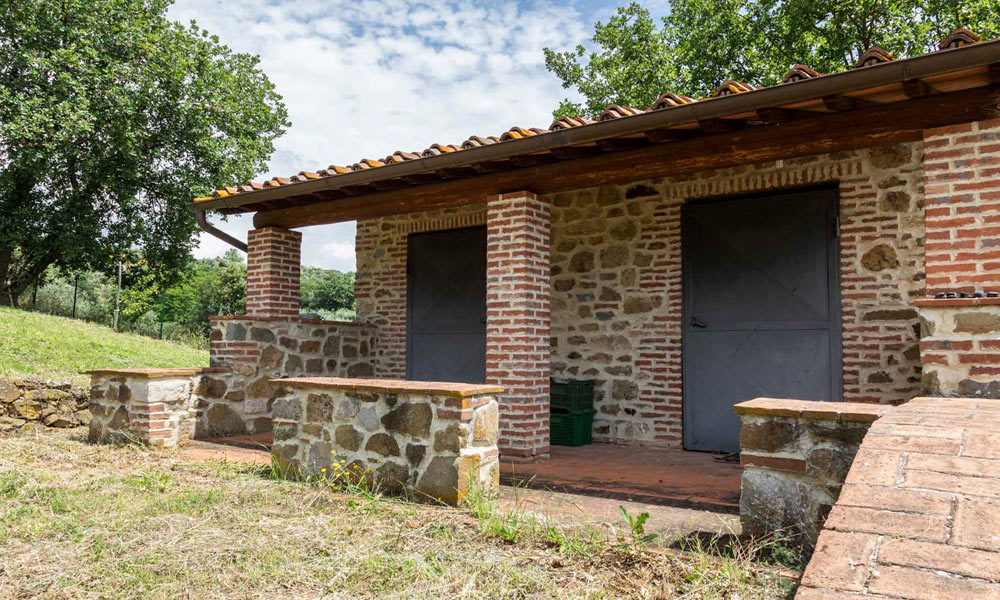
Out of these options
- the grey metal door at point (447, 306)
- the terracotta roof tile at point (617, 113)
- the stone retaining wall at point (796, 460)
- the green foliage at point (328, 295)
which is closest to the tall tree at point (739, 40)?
the grey metal door at point (447, 306)

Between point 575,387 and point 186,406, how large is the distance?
3.97m

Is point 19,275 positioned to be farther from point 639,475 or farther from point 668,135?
point 668,135

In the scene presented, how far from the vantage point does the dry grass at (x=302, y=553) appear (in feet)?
9.37

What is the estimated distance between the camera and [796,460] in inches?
127

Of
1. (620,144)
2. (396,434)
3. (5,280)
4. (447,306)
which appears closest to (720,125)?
(620,144)

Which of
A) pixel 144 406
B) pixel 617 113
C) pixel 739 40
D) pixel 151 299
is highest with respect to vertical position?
pixel 739 40

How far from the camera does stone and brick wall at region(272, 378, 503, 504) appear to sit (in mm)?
4242

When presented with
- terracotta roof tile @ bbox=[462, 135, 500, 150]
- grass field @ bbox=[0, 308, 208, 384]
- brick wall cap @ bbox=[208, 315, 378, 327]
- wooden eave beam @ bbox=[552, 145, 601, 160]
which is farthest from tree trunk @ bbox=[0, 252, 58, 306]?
wooden eave beam @ bbox=[552, 145, 601, 160]

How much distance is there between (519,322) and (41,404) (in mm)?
5890

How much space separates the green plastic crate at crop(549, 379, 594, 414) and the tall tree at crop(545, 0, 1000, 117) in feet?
33.9

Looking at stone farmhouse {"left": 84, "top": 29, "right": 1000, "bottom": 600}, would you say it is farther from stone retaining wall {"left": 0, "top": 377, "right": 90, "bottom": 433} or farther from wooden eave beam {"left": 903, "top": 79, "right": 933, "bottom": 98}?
stone retaining wall {"left": 0, "top": 377, "right": 90, "bottom": 433}

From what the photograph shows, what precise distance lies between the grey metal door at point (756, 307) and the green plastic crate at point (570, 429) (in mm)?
1009

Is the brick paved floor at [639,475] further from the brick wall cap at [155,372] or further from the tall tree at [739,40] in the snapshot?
the tall tree at [739,40]

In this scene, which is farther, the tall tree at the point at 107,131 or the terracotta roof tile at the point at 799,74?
the tall tree at the point at 107,131
